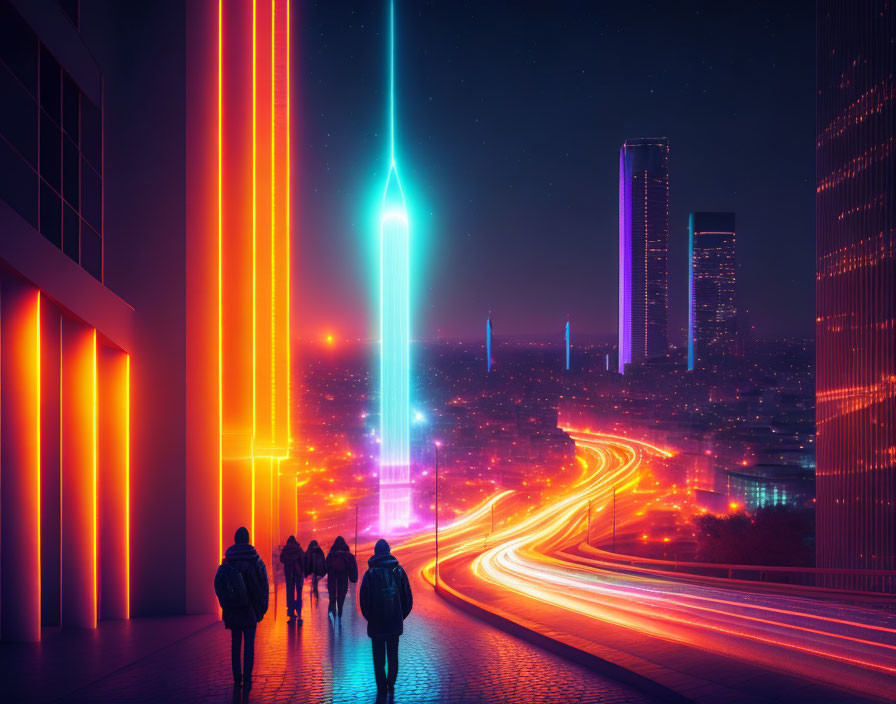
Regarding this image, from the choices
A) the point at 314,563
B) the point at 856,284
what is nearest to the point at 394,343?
the point at 856,284

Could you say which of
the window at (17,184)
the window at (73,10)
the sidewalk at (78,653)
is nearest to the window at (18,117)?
the window at (17,184)

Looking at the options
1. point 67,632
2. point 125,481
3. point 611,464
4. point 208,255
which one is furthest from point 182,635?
point 611,464

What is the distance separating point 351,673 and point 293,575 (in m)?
4.78

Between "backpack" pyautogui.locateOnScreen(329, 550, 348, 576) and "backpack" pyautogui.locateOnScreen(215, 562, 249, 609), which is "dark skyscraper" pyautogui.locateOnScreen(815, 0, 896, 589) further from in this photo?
"backpack" pyautogui.locateOnScreen(215, 562, 249, 609)

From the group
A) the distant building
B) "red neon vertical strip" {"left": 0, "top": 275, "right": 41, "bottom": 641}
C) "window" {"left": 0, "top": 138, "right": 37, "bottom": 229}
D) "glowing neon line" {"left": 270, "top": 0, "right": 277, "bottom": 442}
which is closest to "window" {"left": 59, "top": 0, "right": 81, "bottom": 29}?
"window" {"left": 0, "top": 138, "right": 37, "bottom": 229}

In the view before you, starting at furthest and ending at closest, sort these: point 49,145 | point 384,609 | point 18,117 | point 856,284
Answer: point 856,284 < point 49,145 < point 18,117 < point 384,609

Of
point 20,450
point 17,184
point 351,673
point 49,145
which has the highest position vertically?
point 49,145

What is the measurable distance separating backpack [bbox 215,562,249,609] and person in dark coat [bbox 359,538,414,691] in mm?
1034

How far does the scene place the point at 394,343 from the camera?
205 ft

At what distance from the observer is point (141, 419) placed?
486 inches

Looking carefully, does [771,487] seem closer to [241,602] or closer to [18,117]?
[18,117]

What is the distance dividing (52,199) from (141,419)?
3365mm

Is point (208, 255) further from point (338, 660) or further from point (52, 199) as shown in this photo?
point (338, 660)

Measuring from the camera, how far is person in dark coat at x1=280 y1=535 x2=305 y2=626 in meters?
11.9
